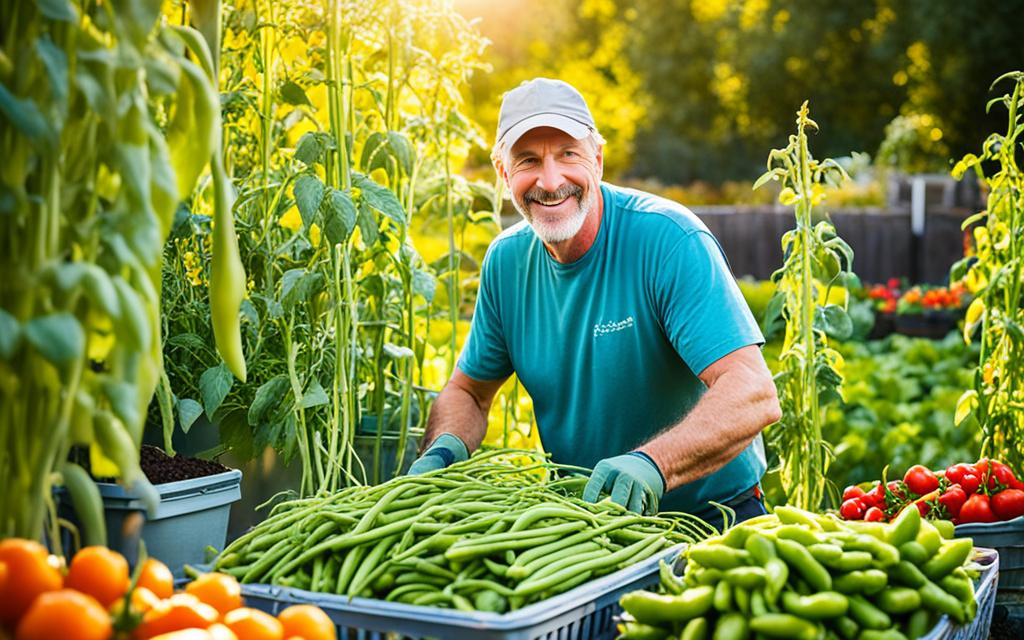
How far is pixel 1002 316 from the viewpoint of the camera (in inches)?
135

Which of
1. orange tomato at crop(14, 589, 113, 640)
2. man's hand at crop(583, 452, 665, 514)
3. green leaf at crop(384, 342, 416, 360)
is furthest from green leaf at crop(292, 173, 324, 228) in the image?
orange tomato at crop(14, 589, 113, 640)

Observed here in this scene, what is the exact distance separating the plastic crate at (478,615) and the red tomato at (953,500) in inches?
60.4

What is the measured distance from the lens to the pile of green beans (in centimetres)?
187

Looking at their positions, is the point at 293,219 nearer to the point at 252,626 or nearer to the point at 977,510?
the point at 977,510

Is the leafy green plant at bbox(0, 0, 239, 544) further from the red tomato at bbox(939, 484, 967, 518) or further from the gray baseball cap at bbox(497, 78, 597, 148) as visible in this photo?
the red tomato at bbox(939, 484, 967, 518)

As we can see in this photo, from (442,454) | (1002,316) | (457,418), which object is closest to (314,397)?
(442,454)

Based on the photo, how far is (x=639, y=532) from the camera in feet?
7.26

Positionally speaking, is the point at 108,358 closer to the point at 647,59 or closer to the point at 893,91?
the point at 893,91

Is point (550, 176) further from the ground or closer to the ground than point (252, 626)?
further from the ground

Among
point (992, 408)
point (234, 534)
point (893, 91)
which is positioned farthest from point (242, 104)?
point (893, 91)

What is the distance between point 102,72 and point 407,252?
199 centimetres

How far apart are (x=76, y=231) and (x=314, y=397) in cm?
146

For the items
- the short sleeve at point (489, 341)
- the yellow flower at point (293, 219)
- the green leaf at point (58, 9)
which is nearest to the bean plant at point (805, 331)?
the short sleeve at point (489, 341)

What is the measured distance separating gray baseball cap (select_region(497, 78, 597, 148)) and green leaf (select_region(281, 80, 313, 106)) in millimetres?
619
